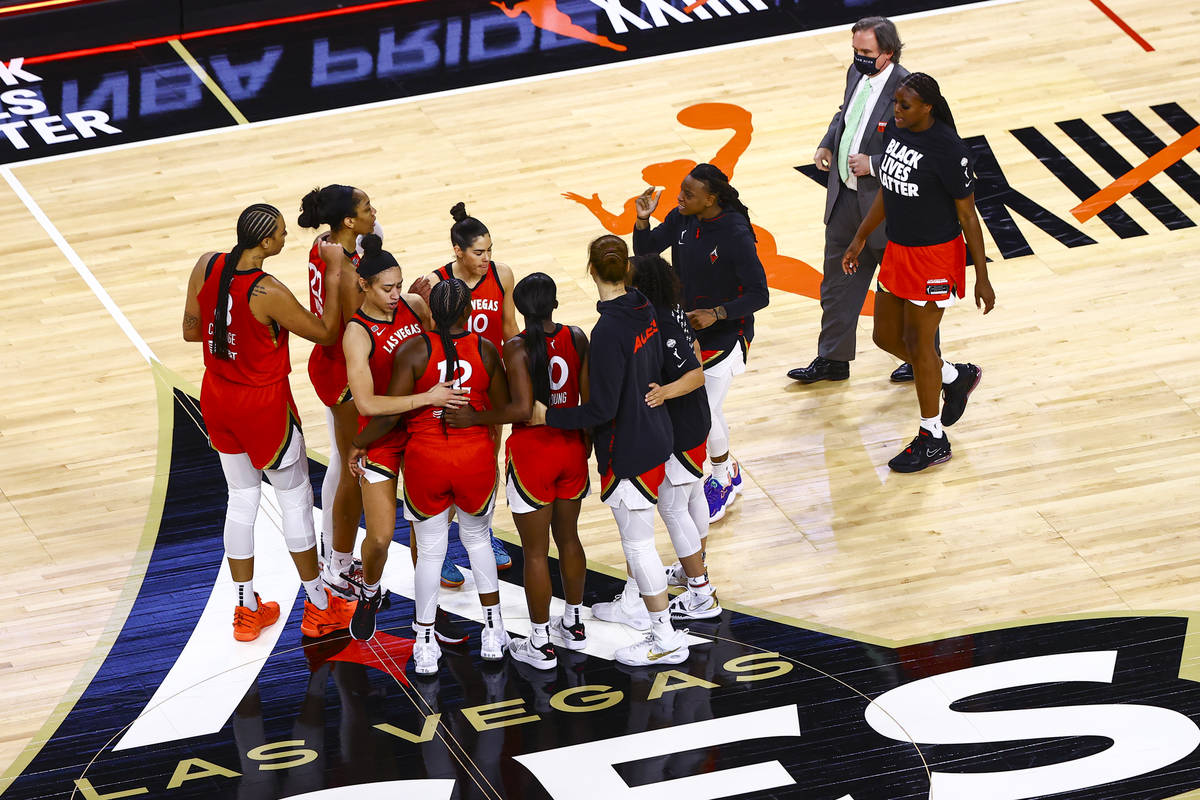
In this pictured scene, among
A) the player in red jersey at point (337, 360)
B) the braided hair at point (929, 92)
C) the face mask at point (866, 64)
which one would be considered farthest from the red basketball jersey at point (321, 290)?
the face mask at point (866, 64)

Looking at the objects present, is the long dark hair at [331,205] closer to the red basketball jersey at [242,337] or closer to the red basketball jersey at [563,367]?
the red basketball jersey at [242,337]

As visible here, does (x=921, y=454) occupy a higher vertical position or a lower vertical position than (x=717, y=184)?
lower

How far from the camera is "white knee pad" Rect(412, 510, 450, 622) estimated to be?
5.92m

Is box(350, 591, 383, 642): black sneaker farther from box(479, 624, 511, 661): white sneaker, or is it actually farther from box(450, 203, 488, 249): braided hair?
box(450, 203, 488, 249): braided hair

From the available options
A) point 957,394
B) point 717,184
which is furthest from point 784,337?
point 717,184

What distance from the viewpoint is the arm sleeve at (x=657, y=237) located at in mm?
6562

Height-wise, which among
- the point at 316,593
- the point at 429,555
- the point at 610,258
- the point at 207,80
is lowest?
the point at 316,593

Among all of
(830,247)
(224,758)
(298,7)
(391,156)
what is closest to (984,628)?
(830,247)

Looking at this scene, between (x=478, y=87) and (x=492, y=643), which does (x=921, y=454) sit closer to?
(x=492, y=643)

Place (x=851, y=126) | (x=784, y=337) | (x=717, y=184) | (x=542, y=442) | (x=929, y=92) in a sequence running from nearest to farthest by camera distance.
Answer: (x=542, y=442), (x=717, y=184), (x=929, y=92), (x=851, y=126), (x=784, y=337)

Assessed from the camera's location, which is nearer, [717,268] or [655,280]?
[655,280]

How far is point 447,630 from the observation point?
6.46 m

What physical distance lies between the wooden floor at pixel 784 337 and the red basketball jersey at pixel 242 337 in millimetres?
1418

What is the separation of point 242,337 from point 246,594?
1.19m
